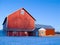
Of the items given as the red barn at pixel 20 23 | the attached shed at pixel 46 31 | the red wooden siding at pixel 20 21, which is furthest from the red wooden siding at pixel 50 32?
the red wooden siding at pixel 20 21

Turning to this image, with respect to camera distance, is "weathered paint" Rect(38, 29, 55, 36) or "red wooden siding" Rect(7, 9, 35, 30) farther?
"weathered paint" Rect(38, 29, 55, 36)

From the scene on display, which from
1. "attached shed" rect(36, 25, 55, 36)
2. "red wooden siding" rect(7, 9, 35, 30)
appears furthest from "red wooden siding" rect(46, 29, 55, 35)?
"red wooden siding" rect(7, 9, 35, 30)

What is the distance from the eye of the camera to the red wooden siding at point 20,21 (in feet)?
102

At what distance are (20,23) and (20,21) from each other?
1.24 ft

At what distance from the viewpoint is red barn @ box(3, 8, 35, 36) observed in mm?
31016

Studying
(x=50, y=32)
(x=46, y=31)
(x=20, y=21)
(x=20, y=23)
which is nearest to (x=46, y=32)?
(x=46, y=31)

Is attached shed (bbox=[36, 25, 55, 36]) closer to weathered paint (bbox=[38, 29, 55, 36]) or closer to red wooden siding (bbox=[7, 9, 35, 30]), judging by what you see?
weathered paint (bbox=[38, 29, 55, 36])

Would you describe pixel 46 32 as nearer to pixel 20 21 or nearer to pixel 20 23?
pixel 20 23

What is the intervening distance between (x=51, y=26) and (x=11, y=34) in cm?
901

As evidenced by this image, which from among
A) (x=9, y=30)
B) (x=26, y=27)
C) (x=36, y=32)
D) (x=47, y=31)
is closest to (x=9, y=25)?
(x=9, y=30)

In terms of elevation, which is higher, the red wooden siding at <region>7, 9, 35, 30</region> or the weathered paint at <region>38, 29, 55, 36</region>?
the red wooden siding at <region>7, 9, 35, 30</region>

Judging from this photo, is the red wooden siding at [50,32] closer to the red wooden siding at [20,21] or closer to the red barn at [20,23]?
the red barn at [20,23]

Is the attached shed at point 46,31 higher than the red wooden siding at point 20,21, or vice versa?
the red wooden siding at point 20,21

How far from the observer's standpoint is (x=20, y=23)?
31969 mm
